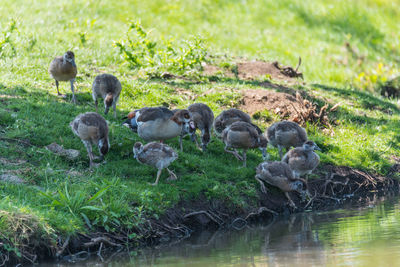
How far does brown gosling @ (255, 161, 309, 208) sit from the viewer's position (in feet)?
35.9

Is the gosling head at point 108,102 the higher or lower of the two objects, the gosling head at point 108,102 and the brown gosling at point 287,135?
→ the higher

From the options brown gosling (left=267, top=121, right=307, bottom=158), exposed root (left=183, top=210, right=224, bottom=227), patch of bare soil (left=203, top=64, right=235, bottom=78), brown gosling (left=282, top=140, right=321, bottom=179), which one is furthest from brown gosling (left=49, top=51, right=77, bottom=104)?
brown gosling (left=282, top=140, right=321, bottom=179)

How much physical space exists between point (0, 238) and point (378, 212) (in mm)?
6376

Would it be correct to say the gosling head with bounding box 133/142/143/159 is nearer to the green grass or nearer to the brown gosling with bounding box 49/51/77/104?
the green grass

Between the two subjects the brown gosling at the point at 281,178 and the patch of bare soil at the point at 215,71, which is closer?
the brown gosling at the point at 281,178

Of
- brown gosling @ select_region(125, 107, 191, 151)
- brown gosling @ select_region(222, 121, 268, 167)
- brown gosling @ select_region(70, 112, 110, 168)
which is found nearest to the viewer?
brown gosling @ select_region(70, 112, 110, 168)

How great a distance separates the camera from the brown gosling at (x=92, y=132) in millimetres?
10906

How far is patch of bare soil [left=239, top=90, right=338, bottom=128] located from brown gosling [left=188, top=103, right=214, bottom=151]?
2.33 m

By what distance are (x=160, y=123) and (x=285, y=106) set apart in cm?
441

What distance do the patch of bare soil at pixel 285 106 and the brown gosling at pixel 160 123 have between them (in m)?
3.38

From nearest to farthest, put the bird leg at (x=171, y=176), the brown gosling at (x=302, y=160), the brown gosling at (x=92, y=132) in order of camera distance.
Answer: the bird leg at (x=171, y=176) < the brown gosling at (x=92, y=132) < the brown gosling at (x=302, y=160)

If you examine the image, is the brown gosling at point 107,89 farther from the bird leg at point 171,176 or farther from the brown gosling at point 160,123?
the bird leg at point 171,176

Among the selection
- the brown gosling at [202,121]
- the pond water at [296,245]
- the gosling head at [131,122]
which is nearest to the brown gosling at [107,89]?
the gosling head at [131,122]

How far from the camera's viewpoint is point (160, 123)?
1146cm
